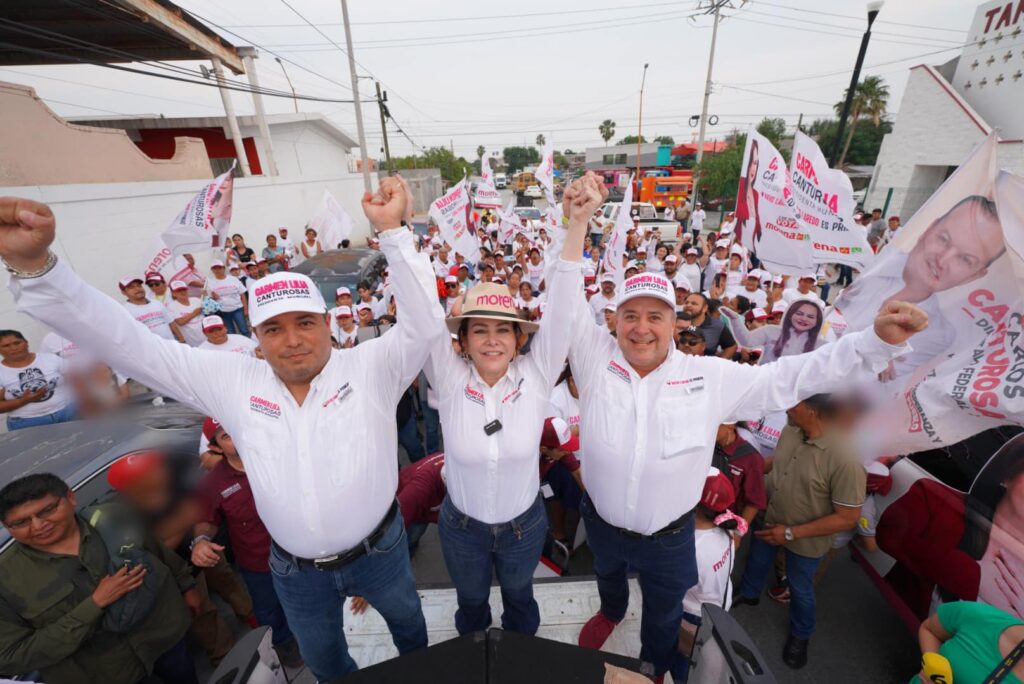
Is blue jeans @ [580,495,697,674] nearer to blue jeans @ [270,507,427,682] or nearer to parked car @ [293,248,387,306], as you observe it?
blue jeans @ [270,507,427,682]

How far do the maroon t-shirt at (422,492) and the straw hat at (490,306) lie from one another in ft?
4.60

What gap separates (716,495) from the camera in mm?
2490

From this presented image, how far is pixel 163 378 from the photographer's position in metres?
1.86

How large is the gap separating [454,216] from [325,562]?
675 cm

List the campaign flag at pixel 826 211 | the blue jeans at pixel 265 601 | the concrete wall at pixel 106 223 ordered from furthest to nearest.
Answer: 1. the concrete wall at pixel 106 223
2. the campaign flag at pixel 826 211
3. the blue jeans at pixel 265 601

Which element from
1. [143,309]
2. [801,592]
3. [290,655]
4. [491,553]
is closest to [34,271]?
[491,553]

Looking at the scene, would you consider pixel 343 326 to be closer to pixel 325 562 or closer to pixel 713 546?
pixel 325 562

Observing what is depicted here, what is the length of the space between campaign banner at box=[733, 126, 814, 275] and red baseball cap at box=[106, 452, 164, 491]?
659cm

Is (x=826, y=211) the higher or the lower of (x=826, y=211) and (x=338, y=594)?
the higher

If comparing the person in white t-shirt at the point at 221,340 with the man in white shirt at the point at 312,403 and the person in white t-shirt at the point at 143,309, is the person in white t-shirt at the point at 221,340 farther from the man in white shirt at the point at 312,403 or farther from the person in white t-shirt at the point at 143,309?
the man in white shirt at the point at 312,403

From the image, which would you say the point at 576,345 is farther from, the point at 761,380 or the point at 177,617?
the point at 177,617

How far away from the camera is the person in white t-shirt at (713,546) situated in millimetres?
2475

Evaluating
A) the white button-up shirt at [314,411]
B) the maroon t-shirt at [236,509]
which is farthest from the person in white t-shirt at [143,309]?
the white button-up shirt at [314,411]

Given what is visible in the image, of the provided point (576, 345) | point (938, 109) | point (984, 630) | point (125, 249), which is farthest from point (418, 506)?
point (938, 109)
